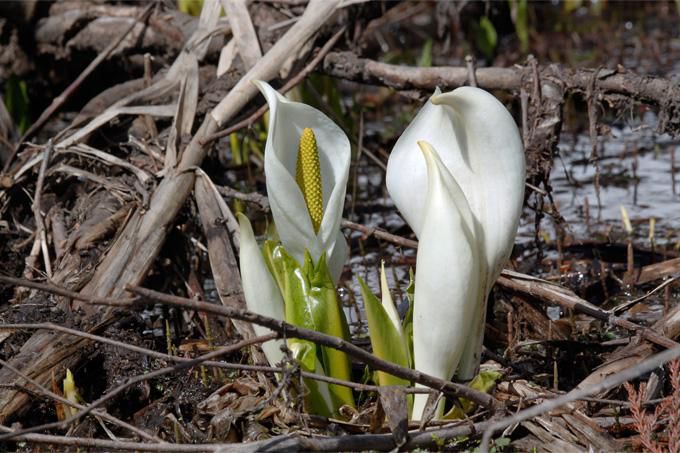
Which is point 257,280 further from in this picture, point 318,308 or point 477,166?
point 477,166

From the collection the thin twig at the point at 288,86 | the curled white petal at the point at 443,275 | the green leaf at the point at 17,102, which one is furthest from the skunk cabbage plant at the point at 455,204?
the green leaf at the point at 17,102

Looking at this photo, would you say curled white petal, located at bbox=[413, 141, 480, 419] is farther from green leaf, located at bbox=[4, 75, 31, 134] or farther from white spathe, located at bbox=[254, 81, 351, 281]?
green leaf, located at bbox=[4, 75, 31, 134]

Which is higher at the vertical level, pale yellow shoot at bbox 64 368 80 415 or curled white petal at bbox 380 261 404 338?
curled white petal at bbox 380 261 404 338

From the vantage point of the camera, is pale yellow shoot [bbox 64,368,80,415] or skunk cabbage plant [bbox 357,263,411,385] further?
pale yellow shoot [bbox 64,368,80,415]

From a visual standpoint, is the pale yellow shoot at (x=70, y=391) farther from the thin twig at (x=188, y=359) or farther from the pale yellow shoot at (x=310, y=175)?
the pale yellow shoot at (x=310, y=175)

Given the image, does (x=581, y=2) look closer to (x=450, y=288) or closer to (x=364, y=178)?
(x=364, y=178)

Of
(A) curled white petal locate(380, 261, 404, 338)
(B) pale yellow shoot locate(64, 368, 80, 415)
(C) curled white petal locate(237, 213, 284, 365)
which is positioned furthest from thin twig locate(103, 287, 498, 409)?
(B) pale yellow shoot locate(64, 368, 80, 415)

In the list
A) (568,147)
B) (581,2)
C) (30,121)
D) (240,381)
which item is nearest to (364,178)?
(568,147)
